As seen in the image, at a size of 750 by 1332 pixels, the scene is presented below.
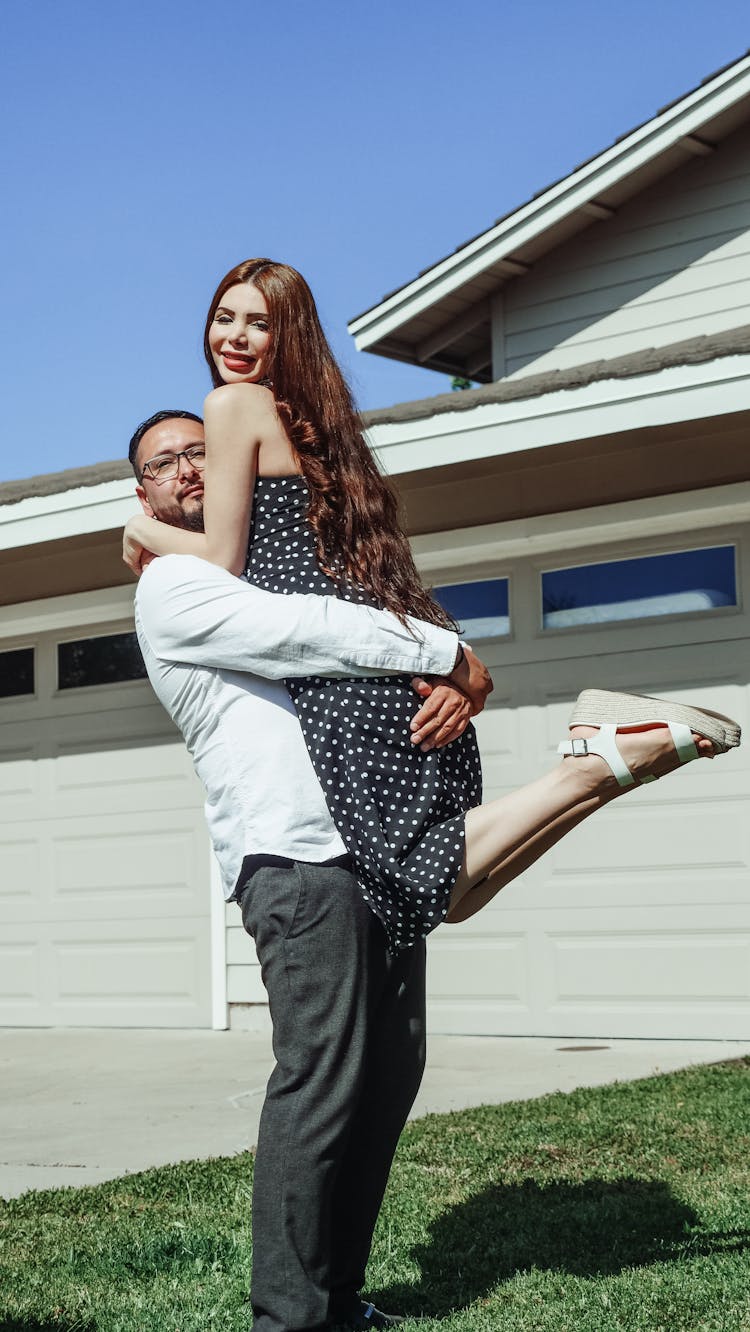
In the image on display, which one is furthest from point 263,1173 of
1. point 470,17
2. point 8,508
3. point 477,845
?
point 470,17

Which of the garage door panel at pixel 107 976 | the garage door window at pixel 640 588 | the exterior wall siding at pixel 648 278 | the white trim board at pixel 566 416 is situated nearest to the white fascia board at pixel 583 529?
the garage door window at pixel 640 588

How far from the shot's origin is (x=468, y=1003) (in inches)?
280

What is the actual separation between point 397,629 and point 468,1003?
5.06m

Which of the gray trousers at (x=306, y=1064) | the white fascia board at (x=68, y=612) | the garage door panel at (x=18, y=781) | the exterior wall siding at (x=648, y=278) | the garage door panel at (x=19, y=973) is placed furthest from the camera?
the exterior wall siding at (x=648, y=278)

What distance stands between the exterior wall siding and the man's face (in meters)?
7.02

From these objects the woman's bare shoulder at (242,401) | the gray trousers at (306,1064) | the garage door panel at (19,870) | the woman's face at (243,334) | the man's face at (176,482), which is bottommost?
the garage door panel at (19,870)

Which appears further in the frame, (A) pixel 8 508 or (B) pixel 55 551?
(B) pixel 55 551

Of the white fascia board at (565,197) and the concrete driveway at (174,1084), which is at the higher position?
the white fascia board at (565,197)

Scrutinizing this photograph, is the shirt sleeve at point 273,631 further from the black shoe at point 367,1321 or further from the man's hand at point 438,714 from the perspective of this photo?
the black shoe at point 367,1321

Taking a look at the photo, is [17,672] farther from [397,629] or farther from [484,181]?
[484,181]

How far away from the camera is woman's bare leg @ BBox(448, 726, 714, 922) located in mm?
2328

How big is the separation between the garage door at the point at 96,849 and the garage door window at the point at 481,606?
1.85 metres

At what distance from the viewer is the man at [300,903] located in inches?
89.3

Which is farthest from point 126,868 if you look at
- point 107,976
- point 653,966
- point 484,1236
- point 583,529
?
point 484,1236
